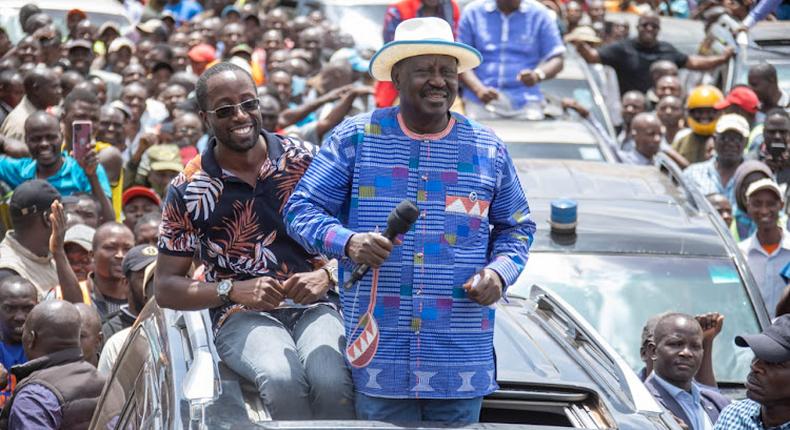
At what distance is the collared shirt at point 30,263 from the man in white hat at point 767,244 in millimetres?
3979

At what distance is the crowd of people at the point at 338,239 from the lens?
427cm

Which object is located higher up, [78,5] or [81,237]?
[81,237]

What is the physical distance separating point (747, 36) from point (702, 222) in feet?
22.9

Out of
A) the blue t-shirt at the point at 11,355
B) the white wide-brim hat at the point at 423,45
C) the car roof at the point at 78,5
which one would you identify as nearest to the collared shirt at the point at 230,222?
the white wide-brim hat at the point at 423,45

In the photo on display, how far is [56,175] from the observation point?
9.12 m

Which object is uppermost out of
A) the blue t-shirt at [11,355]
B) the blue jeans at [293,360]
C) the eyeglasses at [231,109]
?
the eyeglasses at [231,109]

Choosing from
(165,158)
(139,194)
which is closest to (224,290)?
(139,194)

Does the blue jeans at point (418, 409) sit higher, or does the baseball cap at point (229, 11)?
the blue jeans at point (418, 409)

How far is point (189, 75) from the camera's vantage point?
547 inches

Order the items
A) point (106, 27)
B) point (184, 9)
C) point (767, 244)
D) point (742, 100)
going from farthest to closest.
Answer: point (184, 9) < point (106, 27) < point (742, 100) < point (767, 244)

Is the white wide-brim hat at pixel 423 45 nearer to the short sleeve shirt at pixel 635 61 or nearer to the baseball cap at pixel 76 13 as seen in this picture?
the short sleeve shirt at pixel 635 61

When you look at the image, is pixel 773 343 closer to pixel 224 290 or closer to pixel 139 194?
pixel 224 290

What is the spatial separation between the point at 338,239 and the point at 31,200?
4.26 metres

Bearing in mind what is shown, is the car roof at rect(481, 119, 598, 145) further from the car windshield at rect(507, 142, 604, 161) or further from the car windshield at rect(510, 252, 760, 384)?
the car windshield at rect(510, 252, 760, 384)
